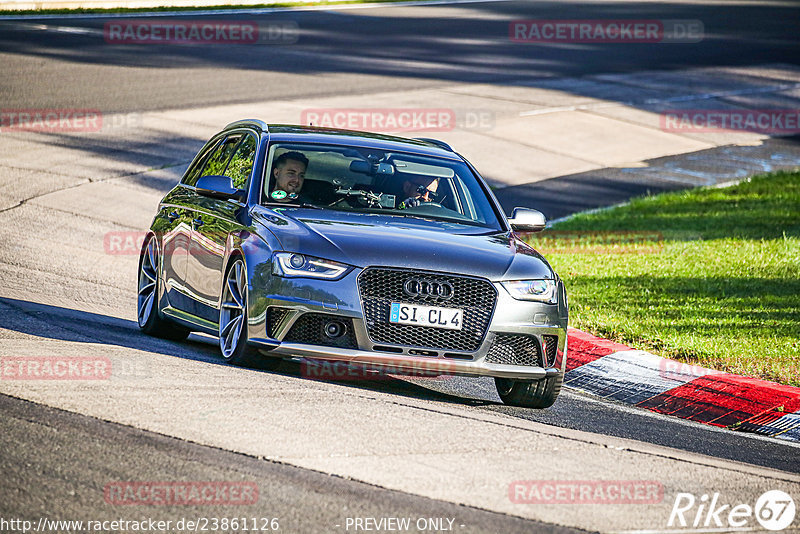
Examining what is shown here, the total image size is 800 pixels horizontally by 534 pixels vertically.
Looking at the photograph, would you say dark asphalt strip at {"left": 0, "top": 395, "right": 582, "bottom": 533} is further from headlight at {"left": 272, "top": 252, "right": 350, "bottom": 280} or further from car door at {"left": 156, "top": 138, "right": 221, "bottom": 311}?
car door at {"left": 156, "top": 138, "right": 221, "bottom": 311}

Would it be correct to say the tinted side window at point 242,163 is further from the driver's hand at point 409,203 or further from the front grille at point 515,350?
the front grille at point 515,350

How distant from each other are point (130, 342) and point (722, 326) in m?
5.37

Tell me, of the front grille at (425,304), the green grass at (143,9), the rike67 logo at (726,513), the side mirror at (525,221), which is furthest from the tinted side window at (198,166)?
the green grass at (143,9)

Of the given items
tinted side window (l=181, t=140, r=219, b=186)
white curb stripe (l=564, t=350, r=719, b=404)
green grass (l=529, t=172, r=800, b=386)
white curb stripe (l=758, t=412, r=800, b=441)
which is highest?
tinted side window (l=181, t=140, r=219, b=186)

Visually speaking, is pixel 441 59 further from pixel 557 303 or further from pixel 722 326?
pixel 557 303

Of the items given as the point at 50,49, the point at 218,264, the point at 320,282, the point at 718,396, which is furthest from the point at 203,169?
the point at 50,49

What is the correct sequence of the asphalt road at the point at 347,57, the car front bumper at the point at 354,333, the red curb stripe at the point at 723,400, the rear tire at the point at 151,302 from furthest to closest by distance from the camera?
the asphalt road at the point at 347,57 < the rear tire at the point at 151,302 < the red curb stripe at the point at 723,400 < the car front bumper at the point at 354,333

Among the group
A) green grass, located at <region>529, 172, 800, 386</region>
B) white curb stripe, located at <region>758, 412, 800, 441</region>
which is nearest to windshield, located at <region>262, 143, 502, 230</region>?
white curb stripe, located at <region>758, 412, 800, 441</region>

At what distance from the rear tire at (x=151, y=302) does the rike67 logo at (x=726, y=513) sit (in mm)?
4737

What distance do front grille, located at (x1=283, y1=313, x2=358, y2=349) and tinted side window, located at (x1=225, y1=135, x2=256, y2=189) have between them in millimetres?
1690

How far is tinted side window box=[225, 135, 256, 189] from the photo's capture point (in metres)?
9.13

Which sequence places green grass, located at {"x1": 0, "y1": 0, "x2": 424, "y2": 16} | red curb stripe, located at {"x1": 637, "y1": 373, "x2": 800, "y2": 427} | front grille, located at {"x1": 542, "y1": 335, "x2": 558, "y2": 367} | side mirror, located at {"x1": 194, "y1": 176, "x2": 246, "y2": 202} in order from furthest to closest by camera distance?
1. green grass, located at {"x1": 0, "y1": 0, "x2": 424, "y2": 16}
2. red curb stripe, located at {"x1": 637, "y1": 373, "x2": 800, "y2": 427}
3. side mirror, located at {"x1": 194, "y1": 176, "x2": 246, "y2": 202}
4. front grille, located at {"x1": 542, "y1": 335, "x2": 558, "y2": 367}

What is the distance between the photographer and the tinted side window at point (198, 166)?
33.8ft

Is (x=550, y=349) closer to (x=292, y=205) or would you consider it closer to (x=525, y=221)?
(x=525, y=221)
